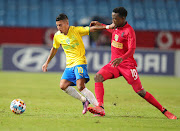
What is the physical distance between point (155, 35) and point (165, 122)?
53.1 ft

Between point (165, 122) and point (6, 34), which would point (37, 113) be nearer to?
point (165, 122)

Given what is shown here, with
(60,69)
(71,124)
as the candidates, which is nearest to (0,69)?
(60,69)

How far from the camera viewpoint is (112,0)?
24750 mm

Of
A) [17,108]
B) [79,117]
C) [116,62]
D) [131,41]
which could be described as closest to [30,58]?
[17,108]

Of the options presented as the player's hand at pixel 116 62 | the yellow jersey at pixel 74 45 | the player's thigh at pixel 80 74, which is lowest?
the player's thigh at pixel 80 74

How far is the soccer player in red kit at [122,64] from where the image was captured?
598 cm

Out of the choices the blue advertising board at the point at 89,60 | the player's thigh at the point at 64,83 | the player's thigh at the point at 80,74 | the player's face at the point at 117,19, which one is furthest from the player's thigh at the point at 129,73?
the blue advertising board at the point at 89,60

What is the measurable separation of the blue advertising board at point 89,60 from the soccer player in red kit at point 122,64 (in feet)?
34.9

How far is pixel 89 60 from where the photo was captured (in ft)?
55.7

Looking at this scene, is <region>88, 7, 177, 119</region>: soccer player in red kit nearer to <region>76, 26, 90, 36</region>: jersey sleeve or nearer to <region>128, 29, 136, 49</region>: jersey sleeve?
<region>128, 29, 136, 49</region>: jersey sleeve

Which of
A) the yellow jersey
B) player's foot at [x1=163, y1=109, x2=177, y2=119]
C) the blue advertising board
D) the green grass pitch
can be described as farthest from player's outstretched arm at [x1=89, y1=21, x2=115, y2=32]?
the blue advertising board

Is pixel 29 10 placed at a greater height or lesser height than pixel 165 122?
greater

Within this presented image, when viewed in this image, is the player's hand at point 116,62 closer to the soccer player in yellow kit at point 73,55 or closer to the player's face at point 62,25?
the soccer player in yellow kit at point 73,55

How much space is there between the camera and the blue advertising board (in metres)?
16.9
